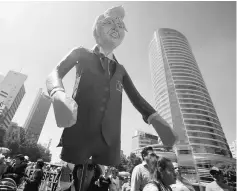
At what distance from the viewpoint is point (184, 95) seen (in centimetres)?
5603

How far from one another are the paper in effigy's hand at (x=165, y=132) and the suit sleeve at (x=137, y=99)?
0.12 m

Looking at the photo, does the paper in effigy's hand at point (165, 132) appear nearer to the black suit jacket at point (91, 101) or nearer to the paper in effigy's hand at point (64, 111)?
the black suit jacket at point (91, 101)

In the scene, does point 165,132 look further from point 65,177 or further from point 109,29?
point 109,29

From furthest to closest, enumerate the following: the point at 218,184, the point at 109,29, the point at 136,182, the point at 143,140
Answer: the point at 143,140 < the point at 218,184 < the point at 136,182 < the point at 109,29

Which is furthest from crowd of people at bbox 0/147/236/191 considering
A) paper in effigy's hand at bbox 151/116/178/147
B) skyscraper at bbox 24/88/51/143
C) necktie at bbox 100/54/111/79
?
skyscraper at bbox 24/88/51/143

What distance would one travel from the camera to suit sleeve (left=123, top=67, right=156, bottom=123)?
1.48 m

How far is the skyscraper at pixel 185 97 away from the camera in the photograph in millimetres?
49031

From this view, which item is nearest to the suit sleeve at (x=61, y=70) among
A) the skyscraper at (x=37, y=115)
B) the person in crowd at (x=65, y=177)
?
→ the person in crowd at (x=65, y=177)

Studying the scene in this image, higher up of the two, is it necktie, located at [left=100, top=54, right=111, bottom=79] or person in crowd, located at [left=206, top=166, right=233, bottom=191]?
necktie, located at [left=100, top=54, right=111, bottom=79]

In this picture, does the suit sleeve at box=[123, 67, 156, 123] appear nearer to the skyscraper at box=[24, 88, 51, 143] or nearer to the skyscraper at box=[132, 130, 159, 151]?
the skyscraper at box=[132, 130, 159, 151]

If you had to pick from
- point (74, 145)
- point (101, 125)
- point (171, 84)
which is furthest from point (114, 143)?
point (171, 84)

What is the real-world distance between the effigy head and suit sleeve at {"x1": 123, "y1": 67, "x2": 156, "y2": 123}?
320 mm

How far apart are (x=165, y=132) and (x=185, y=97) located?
5895cm

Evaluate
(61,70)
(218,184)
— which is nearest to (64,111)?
(61,70)
